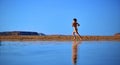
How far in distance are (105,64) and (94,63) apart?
7.8 inches

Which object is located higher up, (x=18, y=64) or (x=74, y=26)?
(x=74, y=26)

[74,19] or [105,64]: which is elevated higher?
[74,19]

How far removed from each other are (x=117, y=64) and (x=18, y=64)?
1.66 metres

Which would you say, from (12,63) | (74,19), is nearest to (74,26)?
(74,19)

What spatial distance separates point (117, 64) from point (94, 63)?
1.27ft

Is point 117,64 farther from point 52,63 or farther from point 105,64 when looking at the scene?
point 52,63

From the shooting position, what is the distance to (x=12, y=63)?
210 inches

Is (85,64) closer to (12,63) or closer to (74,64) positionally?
(74,64)

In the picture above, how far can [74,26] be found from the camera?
16.9 meters

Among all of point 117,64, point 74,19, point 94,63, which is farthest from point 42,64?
point 74,19

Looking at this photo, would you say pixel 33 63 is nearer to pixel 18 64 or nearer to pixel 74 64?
pixel 18 64

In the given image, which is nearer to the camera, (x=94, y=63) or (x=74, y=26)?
(x=94, y=63)

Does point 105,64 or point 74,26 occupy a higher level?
point 74,26

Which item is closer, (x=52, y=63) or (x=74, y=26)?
(x=52, y=63)
